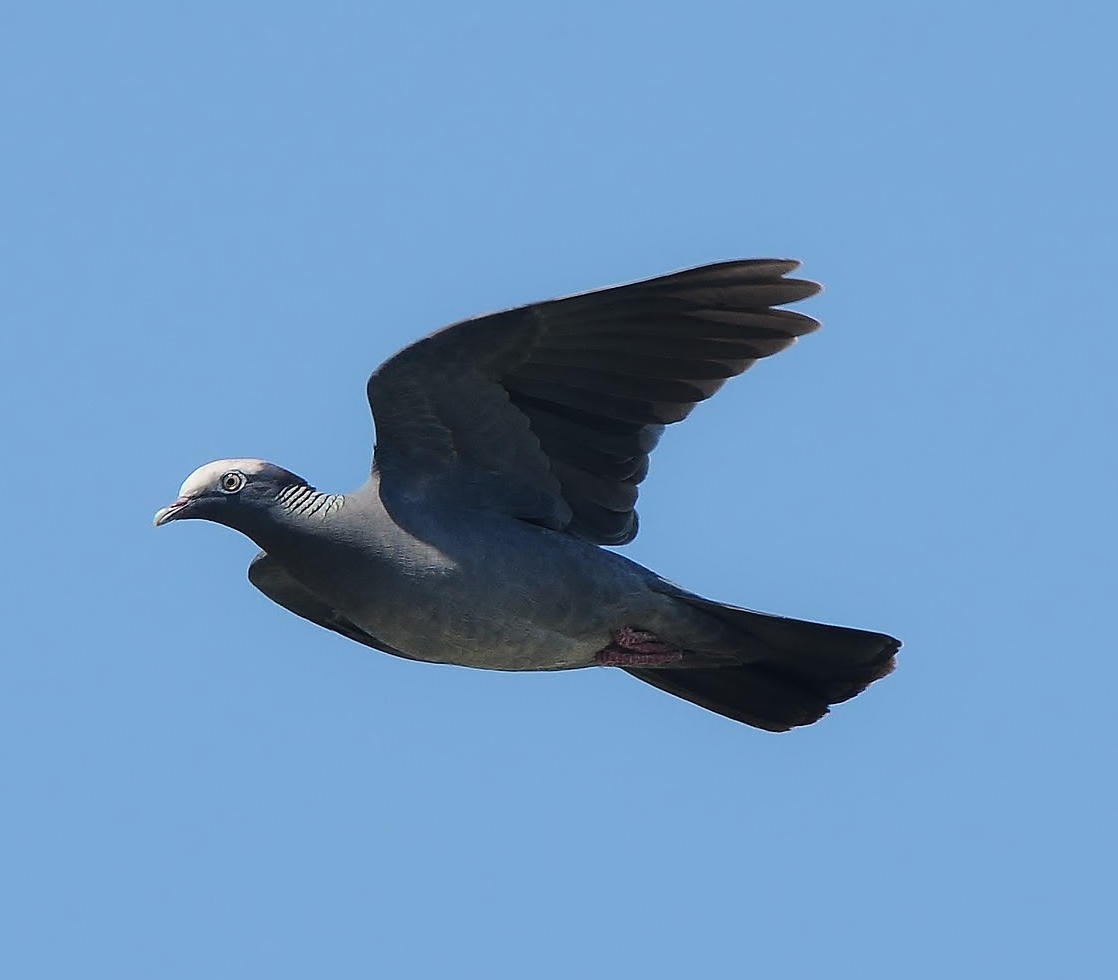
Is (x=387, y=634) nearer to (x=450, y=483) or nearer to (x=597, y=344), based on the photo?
(x=450, y=483)

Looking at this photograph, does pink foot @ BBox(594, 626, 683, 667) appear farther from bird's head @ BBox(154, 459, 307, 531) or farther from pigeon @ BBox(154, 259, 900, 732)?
bird's head @ BBox(154, 459, 307, 531)

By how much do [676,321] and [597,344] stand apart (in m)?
0.38

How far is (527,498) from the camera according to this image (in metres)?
11.9

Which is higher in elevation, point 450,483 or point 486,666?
point 450,483

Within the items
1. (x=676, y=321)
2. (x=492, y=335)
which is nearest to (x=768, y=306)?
(x=676, y=321)

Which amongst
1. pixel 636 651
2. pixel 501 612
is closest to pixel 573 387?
pixel 501 612

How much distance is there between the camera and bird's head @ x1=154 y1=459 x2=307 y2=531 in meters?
11.8

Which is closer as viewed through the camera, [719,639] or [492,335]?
[492,335]

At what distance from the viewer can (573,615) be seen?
11.8 meters

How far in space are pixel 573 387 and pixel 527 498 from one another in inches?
22.3

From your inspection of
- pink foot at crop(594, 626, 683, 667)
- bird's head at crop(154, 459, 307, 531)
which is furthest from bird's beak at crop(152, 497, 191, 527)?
pink foot at crop(594, 626, 683, 667)

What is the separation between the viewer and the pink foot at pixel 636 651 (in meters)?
12.0

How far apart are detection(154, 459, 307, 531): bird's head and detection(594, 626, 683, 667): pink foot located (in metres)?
1.60

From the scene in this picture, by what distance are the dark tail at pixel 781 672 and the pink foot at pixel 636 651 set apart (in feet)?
0.61
